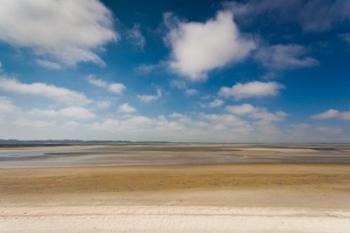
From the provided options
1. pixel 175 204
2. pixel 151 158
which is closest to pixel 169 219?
pixel 175 204

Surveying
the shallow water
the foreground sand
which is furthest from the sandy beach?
the shallow water

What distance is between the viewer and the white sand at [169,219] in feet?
23.0

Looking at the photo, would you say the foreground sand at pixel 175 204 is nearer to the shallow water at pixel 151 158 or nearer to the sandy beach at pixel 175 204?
the sandy beach at pixel 175 204

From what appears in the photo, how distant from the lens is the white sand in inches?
277

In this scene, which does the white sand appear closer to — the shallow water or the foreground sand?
the foreground sand

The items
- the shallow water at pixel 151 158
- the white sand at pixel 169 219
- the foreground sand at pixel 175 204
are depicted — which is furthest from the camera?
the shallow water at pixel 151 158

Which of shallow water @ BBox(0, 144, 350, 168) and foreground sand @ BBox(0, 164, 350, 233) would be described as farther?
shallow water @ BBox(0, 144, 350, 168)

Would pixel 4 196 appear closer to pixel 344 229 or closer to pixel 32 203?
pixel 32 203

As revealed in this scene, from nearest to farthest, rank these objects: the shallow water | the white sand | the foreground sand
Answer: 1. the white sand
2. the foreground sand
3. the shallow water

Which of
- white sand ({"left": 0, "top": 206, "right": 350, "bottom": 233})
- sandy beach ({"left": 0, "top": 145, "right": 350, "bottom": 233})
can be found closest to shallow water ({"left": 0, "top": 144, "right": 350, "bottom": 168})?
sandy beach ({"left": 0, "top": 145, "right": 350, "bottom": 233})

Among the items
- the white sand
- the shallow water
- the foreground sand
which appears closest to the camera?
the white sand

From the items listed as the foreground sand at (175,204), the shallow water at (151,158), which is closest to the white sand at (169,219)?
the foreground sand at (175,204)

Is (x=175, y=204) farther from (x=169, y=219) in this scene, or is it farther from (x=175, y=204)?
(x=169, y=219)

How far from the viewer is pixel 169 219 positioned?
779 cm
